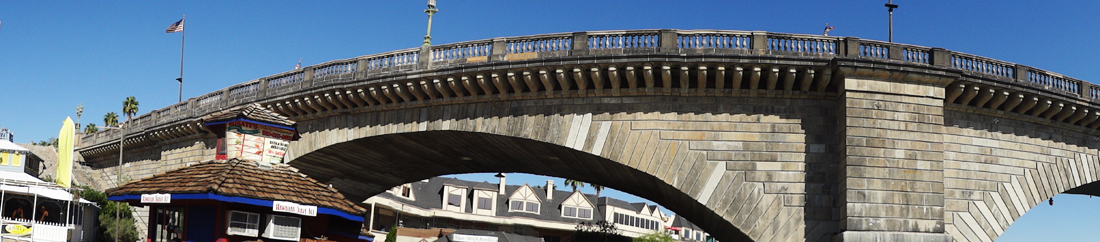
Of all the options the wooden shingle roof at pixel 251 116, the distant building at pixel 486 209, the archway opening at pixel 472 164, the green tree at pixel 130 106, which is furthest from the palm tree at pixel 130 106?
Result: the wooden shingle roof at pixel 251 116

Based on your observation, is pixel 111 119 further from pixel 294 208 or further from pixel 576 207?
pixel 294 208

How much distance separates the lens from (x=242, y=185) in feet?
50.3

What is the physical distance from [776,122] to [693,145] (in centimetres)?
230

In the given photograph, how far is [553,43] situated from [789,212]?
26.7 feet

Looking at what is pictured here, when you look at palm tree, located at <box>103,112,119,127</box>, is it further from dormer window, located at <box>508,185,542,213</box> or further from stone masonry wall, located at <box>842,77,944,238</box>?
stone masonry wall, located at <box>842,77,944,238</box>

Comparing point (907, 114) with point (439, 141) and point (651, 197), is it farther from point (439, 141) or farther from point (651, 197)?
point (439, 141)

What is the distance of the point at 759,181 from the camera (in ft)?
81.1

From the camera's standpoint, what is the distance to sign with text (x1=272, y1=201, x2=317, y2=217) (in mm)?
15078

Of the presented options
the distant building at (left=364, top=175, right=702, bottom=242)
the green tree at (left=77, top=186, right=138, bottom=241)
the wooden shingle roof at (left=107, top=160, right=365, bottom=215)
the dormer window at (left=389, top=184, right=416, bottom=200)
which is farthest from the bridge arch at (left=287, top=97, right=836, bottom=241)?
the dormer window at (left=389, top=184, right=416, bottom=200)

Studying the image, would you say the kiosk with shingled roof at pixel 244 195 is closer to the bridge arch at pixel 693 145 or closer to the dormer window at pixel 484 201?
the bridge arch at pixel 693 145

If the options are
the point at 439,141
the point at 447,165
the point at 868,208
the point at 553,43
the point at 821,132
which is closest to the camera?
the point at 868,208

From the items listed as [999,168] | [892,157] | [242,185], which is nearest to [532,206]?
[999,168]

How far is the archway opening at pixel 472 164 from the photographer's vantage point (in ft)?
90.7

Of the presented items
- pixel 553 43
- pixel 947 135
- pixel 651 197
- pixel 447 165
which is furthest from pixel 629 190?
pixel 947 135
